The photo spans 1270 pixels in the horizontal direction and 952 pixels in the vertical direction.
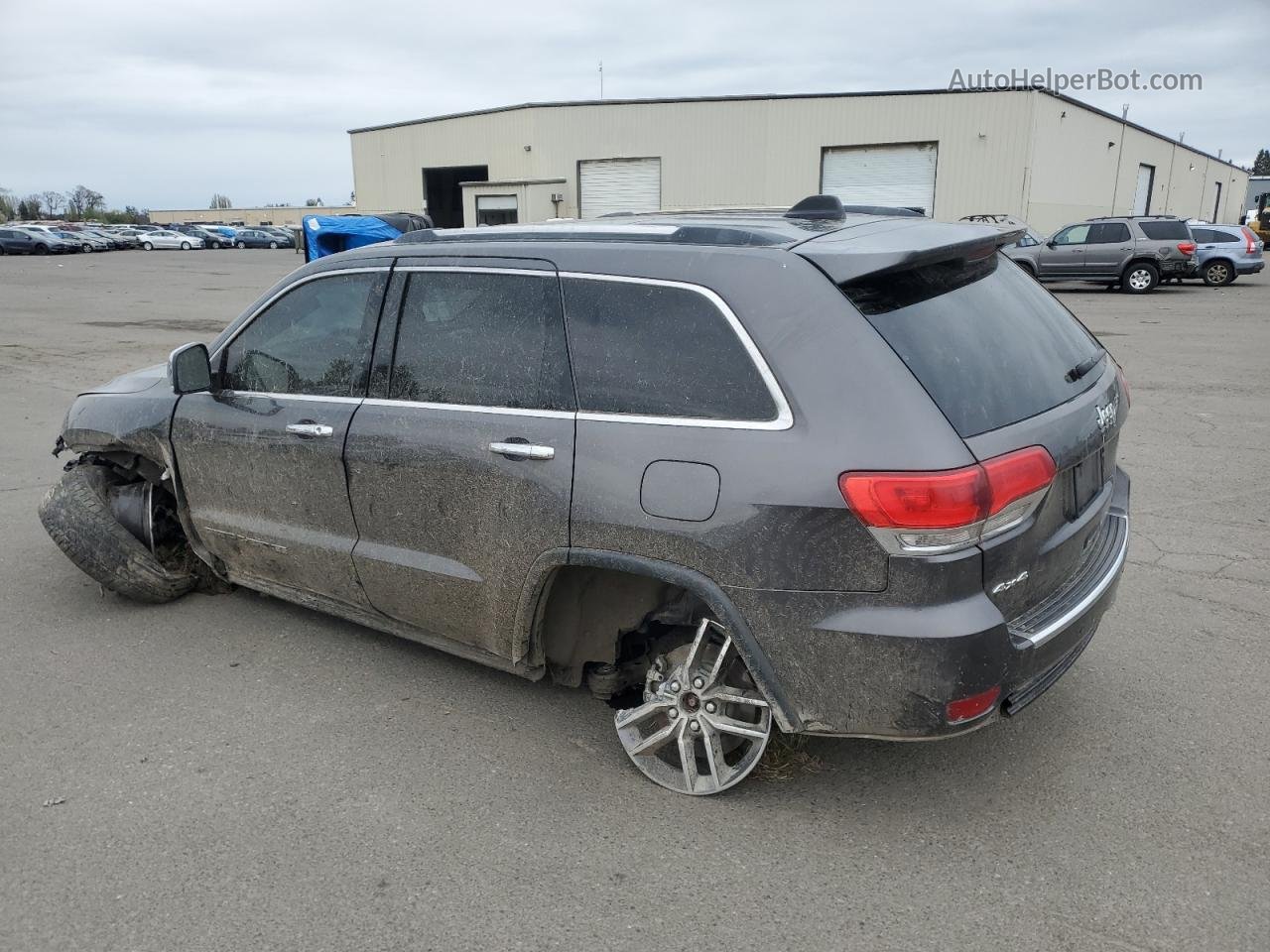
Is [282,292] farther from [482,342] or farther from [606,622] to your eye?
[606,622]

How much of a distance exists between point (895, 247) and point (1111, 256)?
23.8 m

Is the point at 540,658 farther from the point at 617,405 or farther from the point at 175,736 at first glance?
the point at 175,736

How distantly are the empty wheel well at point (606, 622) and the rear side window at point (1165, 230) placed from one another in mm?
24295

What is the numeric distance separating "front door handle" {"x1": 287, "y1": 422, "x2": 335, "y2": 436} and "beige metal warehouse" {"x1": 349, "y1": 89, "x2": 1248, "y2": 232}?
1059 inches

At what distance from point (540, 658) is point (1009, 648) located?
5.19 ft

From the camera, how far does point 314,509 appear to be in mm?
4008

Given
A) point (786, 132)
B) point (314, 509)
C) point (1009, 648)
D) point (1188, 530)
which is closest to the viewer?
point (1009, 648)

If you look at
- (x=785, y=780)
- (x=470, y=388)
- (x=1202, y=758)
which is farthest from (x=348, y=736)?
(x=1202, y=758)

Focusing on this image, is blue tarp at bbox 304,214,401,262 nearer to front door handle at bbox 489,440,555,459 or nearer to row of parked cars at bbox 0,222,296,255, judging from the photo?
front door handle at bbox 489,440,555,459

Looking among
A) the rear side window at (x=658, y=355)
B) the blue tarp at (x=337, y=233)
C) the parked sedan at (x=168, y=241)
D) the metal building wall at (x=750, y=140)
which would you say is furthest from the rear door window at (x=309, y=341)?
the parked sedan at (x=168, y=241)

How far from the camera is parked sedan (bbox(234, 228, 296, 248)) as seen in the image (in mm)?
64250

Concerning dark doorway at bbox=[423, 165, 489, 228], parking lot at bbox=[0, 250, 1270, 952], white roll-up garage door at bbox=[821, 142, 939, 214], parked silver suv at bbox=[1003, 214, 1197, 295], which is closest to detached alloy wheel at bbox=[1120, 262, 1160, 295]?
parked silver suv at bbox=[1003, 214, 1197, 295]

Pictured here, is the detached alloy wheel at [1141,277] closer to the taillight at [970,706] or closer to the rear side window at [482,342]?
the rear side window at [482,342]

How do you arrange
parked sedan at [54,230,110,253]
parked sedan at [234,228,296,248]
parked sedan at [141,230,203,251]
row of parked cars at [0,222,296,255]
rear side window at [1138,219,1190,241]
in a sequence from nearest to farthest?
rear side window at [1138,219,1190,241]
row of parked cars at [0,222,296,255]
parked sedan at [54,230,110,253]
parked sedan at [141,230,203,251]
parked sedan at [234,228,296,248]
